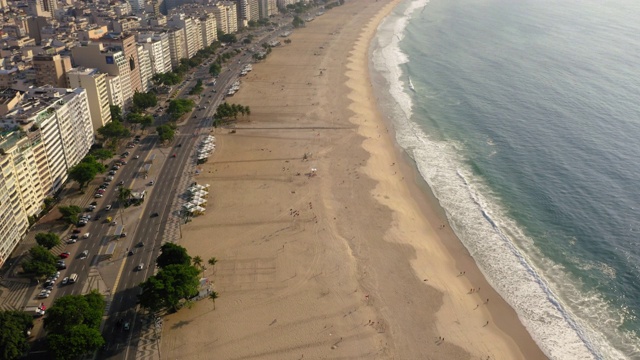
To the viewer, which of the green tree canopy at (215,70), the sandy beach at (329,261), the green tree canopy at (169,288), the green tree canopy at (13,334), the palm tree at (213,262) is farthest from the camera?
the green tree canopy at (215,70)

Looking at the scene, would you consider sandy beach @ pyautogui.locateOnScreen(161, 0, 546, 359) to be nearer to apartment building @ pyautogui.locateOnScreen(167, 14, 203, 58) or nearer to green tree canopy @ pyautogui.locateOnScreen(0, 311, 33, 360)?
green tree canopy @ pyautogui.locateOnScreen(0, 311, 33, 360)

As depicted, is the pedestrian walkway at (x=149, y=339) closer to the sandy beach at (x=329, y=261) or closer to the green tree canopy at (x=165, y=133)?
the sandy beach at (x=329, y=261)

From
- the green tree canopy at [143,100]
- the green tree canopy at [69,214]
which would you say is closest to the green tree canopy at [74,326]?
the green tree canopy at [69,214]

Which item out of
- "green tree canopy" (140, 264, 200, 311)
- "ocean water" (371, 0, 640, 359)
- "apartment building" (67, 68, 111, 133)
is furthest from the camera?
"apartment building" (67, 68, 111, 133)

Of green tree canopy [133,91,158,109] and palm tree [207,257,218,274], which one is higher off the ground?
green tree canopy [133,91,158,109]

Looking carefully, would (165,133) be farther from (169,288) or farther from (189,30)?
(189,30)

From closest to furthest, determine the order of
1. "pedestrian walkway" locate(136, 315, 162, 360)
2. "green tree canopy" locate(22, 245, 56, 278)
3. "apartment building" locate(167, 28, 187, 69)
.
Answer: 1. "pedestrian walkway" locate(136, 315, 162, 360)
2. "green tree canopy" locate(22, 245, 56, 278)
3. "apartment building" locate(167, 28, 187, 69)

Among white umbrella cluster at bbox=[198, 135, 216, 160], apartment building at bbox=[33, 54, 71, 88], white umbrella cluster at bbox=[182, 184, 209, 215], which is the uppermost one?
apartment building at bbox=[33, 54, 71, 88]

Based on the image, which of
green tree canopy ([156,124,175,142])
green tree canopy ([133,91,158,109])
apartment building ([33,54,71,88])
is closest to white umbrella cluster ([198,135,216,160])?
green tree canopy ([156,124,175,142])
